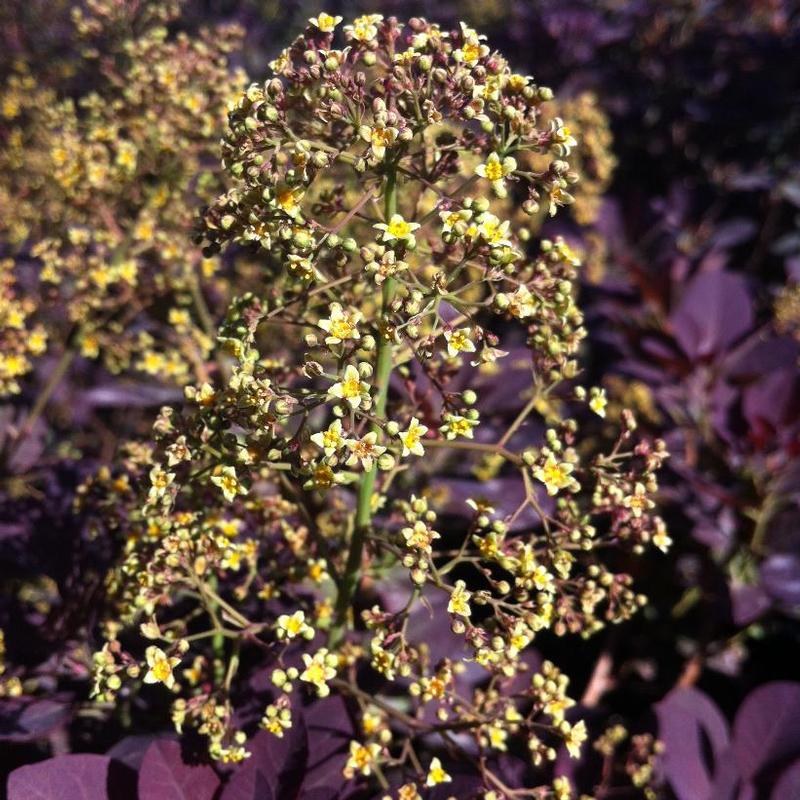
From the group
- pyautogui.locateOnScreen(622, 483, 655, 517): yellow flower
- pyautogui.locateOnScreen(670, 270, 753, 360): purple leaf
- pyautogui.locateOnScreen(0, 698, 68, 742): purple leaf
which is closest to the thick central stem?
pyautogui.locateOnScreen(622, 483, 655, 517): yellow flower

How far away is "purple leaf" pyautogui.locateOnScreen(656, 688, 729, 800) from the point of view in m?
1.66

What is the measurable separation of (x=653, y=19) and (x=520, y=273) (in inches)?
144

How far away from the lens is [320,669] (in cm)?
123

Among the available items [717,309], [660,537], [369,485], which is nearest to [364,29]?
[369,485]

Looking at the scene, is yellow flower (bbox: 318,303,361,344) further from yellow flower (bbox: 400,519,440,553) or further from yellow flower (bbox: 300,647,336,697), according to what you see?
yellow flower (bbox: 300,647,336,697)

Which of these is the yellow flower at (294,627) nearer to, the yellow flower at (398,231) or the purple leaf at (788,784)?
the yellow flower at (398,231)

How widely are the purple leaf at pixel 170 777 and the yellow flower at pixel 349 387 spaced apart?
71 cm

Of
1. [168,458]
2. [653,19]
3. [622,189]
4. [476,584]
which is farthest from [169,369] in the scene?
[653,19]

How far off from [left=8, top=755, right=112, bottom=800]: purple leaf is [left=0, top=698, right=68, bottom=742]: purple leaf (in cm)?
24

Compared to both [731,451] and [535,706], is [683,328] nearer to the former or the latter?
[731,451]

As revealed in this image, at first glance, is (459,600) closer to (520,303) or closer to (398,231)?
(520,303)

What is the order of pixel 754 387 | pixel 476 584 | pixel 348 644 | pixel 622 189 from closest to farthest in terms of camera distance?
1. pixel 348 644
2. pixel 476 584
3. pixel 754 387
4. pixel 622 189

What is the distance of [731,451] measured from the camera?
7.53ft

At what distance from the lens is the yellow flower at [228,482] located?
119 cm
